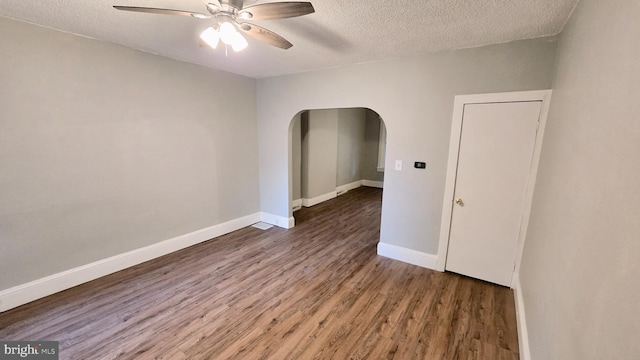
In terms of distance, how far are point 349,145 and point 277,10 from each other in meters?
5.78

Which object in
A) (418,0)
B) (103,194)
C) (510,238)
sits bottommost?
(510,238)

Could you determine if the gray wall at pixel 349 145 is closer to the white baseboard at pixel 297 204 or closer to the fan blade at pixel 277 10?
the white baseboard at pixel 297 204

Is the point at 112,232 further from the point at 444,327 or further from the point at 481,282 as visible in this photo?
the point at 481,282

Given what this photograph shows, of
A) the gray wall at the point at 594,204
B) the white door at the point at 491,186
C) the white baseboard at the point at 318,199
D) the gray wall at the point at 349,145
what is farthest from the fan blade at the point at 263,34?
the gray wall at the point at 349,145

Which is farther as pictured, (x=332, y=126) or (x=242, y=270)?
(x=332, y=126)

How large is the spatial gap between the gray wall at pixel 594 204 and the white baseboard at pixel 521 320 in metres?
0.12

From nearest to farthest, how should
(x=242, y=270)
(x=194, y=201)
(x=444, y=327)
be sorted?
(x=444, y=327), (x=242, y=270), (x=194, y=201)

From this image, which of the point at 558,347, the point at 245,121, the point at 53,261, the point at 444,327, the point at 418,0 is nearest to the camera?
the point at 558,347

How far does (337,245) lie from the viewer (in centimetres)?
381

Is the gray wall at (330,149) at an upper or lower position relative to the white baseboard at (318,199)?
upper

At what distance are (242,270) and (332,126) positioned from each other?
162 inches

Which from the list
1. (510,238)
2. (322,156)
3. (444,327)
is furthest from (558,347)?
(322,156)

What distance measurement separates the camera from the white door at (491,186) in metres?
2.52

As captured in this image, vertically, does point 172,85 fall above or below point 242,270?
above
